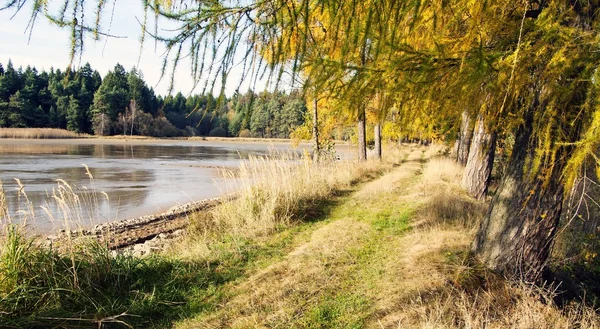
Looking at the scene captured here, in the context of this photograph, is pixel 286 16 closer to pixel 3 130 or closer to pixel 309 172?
pixel 309 172

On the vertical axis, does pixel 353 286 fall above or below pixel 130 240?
above

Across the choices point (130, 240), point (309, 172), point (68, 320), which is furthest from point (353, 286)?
point (130, 240)

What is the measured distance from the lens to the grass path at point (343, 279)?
3.36 metres

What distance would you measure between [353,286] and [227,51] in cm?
297

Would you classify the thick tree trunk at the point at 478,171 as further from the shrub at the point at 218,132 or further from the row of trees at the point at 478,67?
the shrub at the point at 218,132

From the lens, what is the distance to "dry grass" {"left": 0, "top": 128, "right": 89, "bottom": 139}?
45.7 metres

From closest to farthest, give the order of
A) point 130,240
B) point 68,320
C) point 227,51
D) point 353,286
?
point 227,51 < point 68,320 < point 353,286 < point 130,240

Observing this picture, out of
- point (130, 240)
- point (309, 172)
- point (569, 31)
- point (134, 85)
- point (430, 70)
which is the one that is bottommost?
point (130, 240)

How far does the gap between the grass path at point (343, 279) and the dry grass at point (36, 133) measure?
5407 cm

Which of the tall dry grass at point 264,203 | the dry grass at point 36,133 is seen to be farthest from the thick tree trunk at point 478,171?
the dry grass at point 36,133

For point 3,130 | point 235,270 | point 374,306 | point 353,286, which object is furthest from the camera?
point 3,130

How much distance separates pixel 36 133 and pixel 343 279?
57307mm

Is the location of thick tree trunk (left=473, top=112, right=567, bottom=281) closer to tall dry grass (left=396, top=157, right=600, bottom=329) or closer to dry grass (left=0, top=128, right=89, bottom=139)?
tall dry grass (left=396, top=157, right=600, bottom=329)

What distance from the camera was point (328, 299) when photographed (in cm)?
371
